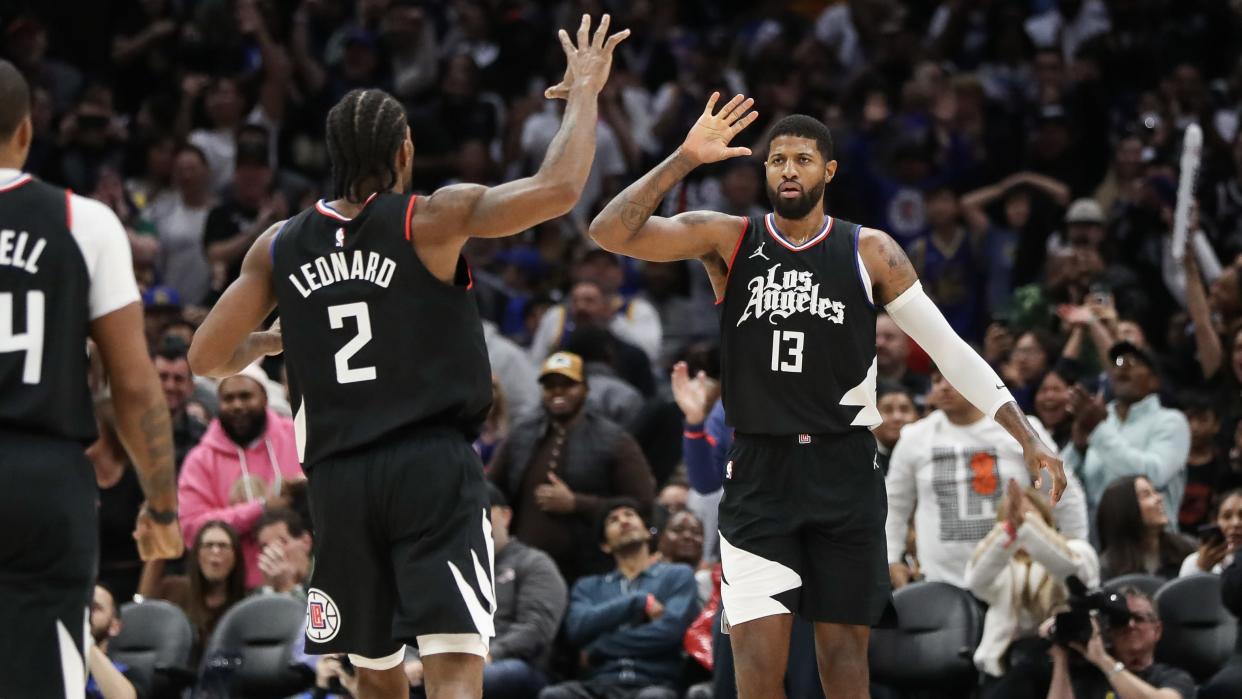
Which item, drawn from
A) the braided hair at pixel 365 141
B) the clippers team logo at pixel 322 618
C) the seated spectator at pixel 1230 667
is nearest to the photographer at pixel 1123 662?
the seated spectator at pixel 1230 667

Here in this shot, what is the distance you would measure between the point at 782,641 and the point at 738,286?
1392 millimetres

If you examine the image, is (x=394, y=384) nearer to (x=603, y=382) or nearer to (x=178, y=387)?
(x=178, y=387)

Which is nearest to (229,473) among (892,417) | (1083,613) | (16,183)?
(892,417)

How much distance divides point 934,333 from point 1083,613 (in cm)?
266

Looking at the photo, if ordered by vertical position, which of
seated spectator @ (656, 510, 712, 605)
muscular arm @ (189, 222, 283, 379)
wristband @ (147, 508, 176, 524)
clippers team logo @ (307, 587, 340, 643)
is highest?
muscular arm @ (189, 222, 283, 379)

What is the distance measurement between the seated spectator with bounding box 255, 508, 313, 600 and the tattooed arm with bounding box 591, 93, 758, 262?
440 cm

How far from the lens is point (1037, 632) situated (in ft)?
33.2

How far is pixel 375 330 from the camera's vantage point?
6.23m

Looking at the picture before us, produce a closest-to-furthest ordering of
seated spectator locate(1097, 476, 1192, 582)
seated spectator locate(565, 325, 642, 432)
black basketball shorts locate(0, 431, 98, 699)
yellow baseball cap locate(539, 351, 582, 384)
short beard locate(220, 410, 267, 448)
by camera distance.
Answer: black basketball shorts locate(0, 431, 98, 699), seated spectator locate(1097, 476, 1192, 582), short beard locate(220, 410, 267, 448), yellow baseball cap locate(539, 351, 582, 384), seated spectator locate(565, 325, 642, 432)

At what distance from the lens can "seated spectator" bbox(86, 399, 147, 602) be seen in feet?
38.4

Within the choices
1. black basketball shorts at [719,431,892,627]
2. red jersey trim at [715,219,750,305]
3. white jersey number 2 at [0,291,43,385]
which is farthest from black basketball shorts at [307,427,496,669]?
red jersey trim at [715,219,750,305]

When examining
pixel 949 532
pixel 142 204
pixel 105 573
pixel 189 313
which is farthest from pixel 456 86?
pixel 949 532

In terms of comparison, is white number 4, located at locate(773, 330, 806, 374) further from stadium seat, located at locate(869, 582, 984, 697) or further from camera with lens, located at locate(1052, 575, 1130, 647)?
stadium seat, located at locate(869, 582, 984, 697)

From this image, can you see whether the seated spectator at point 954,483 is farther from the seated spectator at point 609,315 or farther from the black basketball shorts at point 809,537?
the seated spectator at point 609,315
